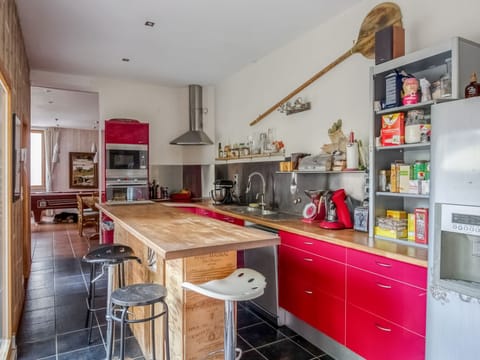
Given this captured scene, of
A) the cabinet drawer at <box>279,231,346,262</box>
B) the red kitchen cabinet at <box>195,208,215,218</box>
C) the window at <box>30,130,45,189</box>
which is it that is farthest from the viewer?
the window at <box>30,130,45,189</box>

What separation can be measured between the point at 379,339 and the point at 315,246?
2.33 feet

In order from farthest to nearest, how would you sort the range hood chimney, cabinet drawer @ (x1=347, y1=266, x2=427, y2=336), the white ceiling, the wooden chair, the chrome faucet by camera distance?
the wooden chair < the range hood chimney < the chrome faucet < the white ceiling < cabinet drawer @ (x1=347, y1=266, x2=427, y2=336)

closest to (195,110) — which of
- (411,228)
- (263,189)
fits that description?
(263,189)

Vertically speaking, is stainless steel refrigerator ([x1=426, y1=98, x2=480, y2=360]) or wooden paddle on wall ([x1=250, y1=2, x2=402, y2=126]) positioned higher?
wooden paddle on wall ([x1=250, y1=2, x2=402, y2=126])

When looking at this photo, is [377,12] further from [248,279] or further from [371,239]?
[248,279]

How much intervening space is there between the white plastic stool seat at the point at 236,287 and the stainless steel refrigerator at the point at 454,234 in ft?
2.90

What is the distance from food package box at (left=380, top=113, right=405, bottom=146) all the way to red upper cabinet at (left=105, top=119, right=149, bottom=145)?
3754mm

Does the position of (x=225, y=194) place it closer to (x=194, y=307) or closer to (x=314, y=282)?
(x=314, y=282)

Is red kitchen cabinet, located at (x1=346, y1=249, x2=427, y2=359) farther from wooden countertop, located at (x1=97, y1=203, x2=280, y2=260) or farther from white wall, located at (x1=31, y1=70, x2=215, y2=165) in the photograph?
white wall, located at (x1=31, y1=70, x2=215, y2=165)

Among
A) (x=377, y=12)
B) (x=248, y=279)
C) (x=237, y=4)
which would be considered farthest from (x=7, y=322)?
(x=377, y=12)

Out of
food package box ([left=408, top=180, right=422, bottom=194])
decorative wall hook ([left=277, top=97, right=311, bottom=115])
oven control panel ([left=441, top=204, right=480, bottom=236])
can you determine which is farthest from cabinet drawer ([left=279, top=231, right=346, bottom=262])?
decorative wall hook ([left=277, top=97, right=311, bottom=115])

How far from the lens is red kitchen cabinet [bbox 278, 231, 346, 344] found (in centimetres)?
230

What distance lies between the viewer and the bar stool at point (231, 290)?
5.17 ft

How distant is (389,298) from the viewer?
1964 millimetres
